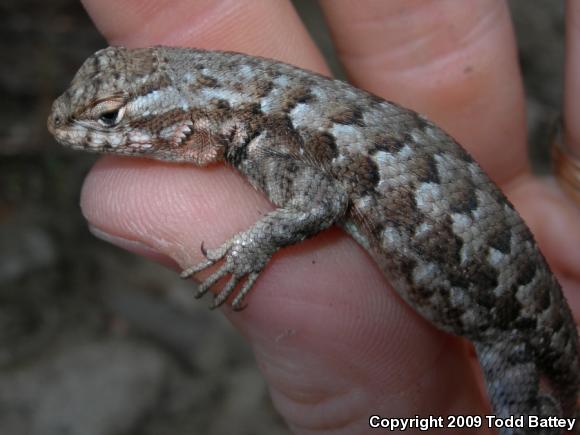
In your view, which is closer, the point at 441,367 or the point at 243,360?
the point at 441,367

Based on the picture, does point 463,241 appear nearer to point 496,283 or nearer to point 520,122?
point 496,283

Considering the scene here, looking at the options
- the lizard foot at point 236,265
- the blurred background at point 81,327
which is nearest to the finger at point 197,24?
the lizard foot at point 236,265

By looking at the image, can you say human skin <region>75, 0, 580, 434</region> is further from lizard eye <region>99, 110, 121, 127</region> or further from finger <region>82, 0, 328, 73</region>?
lizard eye <region>99, 110, 121, 127</region>

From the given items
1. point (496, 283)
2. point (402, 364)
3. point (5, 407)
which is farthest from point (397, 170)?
point (5, 407)

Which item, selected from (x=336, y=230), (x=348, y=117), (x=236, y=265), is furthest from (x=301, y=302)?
(x=348, y=117)

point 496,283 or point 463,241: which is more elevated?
point 463,241

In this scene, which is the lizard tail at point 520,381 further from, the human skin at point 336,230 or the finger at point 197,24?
the finger at point 197,24
